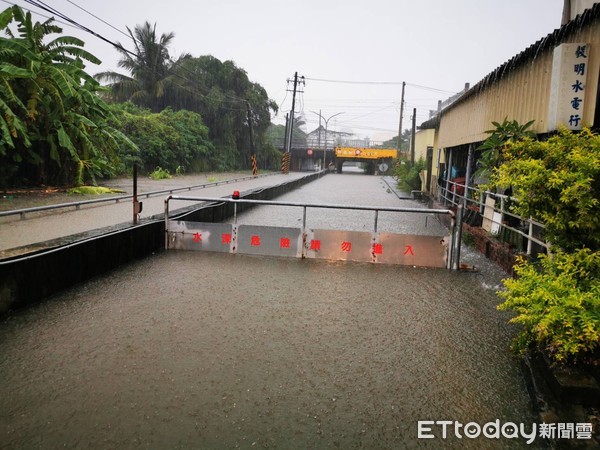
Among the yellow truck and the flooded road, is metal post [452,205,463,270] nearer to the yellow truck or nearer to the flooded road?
the flooded road

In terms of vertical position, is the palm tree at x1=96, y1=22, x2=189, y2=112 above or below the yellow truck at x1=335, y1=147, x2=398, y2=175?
above

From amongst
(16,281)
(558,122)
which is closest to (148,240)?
(16,281)

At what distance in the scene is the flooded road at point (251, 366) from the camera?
3102 millimetres

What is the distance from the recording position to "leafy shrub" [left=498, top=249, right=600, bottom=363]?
11.0ft

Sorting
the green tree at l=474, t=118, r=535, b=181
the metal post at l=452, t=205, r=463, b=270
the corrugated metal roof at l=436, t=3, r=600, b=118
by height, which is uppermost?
the corrugated metal roof at l=436, t=3, r=600, b=118

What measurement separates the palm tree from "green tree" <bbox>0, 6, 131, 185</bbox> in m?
24.2

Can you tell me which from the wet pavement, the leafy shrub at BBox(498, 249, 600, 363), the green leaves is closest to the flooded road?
the leafy shrub at BBox(498, 249, 600, 363)

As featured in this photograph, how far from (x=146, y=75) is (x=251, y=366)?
147ft

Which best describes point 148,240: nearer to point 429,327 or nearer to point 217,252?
point 217,252

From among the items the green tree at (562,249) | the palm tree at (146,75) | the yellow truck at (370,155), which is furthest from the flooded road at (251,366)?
the yellow truck at (370,155)

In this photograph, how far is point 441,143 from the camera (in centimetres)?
1833

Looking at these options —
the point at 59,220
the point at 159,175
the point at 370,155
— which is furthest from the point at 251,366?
the point at 370,155

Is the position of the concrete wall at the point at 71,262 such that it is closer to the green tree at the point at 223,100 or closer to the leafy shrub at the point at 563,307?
the leafy shrub at the point at 563,307

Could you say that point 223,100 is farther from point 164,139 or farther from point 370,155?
point 370,155
